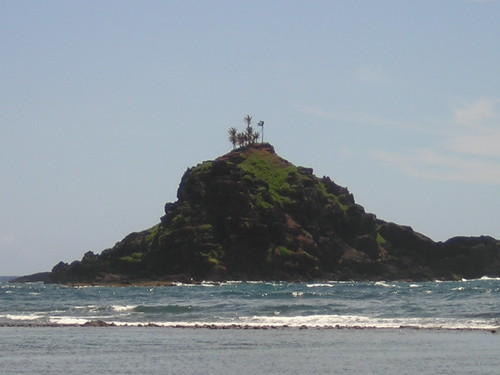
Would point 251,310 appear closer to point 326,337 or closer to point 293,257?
point 326,337

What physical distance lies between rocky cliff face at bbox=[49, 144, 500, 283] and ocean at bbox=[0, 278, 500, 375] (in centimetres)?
9741

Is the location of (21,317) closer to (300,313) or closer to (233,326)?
(233,326)

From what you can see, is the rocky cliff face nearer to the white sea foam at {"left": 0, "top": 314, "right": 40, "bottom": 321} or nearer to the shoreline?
the white sea foam at {"left": 0, "top": 314, "right": 40, "bottom": 321}

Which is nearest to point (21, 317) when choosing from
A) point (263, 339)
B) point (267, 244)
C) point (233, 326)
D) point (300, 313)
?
point (233, 326)

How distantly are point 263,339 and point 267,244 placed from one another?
13240cm

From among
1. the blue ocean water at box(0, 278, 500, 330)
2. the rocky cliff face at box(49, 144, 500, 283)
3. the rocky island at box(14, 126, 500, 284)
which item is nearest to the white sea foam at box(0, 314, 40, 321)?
the blue ocean water at box(0, 278, 500, 330)

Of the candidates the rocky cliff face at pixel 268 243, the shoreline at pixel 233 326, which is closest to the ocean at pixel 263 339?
the shoreline at pixel 233 326

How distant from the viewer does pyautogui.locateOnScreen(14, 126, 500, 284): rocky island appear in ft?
560

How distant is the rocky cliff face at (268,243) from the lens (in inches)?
6727

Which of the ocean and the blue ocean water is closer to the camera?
the ocean

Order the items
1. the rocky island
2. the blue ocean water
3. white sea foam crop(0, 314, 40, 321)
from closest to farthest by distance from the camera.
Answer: the blue ocean water < white sea foam crop(0, 314, 40, 321) < the rocky island

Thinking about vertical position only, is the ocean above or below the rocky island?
below

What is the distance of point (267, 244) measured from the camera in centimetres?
17500

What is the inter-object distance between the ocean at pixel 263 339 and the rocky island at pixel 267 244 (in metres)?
96.9
